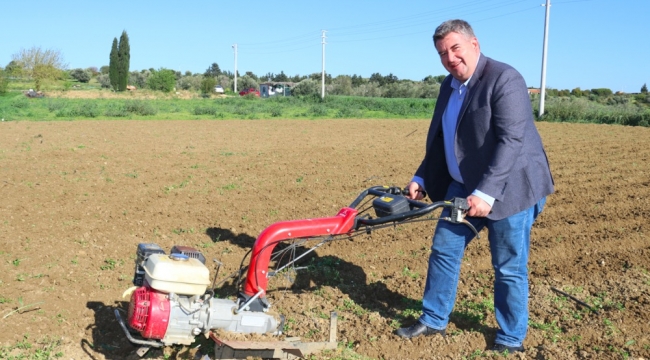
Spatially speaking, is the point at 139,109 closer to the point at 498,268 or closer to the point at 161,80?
the point at 498,268

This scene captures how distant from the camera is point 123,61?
70312 millimetres

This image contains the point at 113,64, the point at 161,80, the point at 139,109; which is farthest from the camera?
the point at 113,64

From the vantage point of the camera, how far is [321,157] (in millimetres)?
14039

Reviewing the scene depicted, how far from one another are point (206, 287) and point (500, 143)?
196cm

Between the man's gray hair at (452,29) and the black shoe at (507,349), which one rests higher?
the man's gray hair at (452,29)

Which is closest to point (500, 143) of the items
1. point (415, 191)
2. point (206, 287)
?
point (415, 191)

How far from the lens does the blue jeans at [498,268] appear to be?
163 inches

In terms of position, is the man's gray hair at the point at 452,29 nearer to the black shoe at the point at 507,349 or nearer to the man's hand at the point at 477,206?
the man's hand at the point at 477,206

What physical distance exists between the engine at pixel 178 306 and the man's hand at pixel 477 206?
144 cm

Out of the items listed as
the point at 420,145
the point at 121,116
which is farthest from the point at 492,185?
the point at 121,116

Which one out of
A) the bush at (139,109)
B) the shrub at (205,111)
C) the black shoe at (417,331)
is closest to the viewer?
the black shoe at (417,331)

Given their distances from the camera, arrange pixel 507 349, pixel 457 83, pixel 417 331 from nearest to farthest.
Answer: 1. pixel 457 83
2. pixel 507 349
3. pixel 417 331

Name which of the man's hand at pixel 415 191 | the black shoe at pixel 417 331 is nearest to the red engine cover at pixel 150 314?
the black shoe at pixel 417 331

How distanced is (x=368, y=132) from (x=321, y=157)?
7935 millimetres
